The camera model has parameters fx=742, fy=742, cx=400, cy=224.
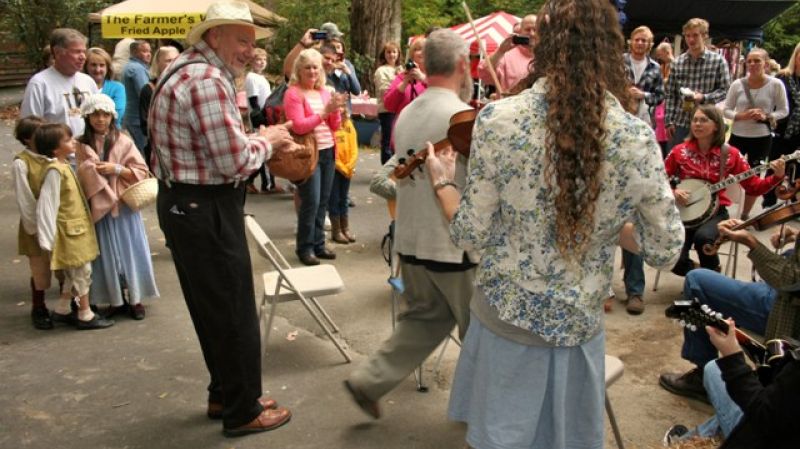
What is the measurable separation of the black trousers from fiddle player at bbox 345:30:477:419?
56 cm

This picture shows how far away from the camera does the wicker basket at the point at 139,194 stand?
4.95 m

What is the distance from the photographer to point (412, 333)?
3.59m

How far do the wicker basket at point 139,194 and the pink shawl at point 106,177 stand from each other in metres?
0.09

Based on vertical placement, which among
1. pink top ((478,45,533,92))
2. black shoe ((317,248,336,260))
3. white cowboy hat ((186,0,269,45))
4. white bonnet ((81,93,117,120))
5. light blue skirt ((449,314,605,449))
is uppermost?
white cowboy hat ((186,0,269,45))

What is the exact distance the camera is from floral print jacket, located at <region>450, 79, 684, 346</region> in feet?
7.29

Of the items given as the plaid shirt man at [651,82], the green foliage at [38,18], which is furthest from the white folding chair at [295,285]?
the green foliage at [38,18]

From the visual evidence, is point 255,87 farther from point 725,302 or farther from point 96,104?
point 725,302

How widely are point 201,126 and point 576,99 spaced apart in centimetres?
163

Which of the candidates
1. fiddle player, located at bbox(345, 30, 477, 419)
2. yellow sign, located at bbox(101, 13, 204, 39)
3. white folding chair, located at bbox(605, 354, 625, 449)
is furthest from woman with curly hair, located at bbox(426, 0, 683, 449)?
yellow sign, located at bbox(101, 13, 204, 39)

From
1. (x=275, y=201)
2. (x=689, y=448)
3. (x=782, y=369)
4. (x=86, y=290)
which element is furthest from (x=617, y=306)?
(x=275, y=201)

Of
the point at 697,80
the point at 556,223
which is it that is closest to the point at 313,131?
the point at 556,223

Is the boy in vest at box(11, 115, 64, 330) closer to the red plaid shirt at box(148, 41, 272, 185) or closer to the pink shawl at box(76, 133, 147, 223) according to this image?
the pink shawl at box(76, 133, 147, 223)

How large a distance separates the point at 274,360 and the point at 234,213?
1.54m

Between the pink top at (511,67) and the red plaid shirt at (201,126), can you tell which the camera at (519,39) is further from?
the red plaid shirt at (201,126)
